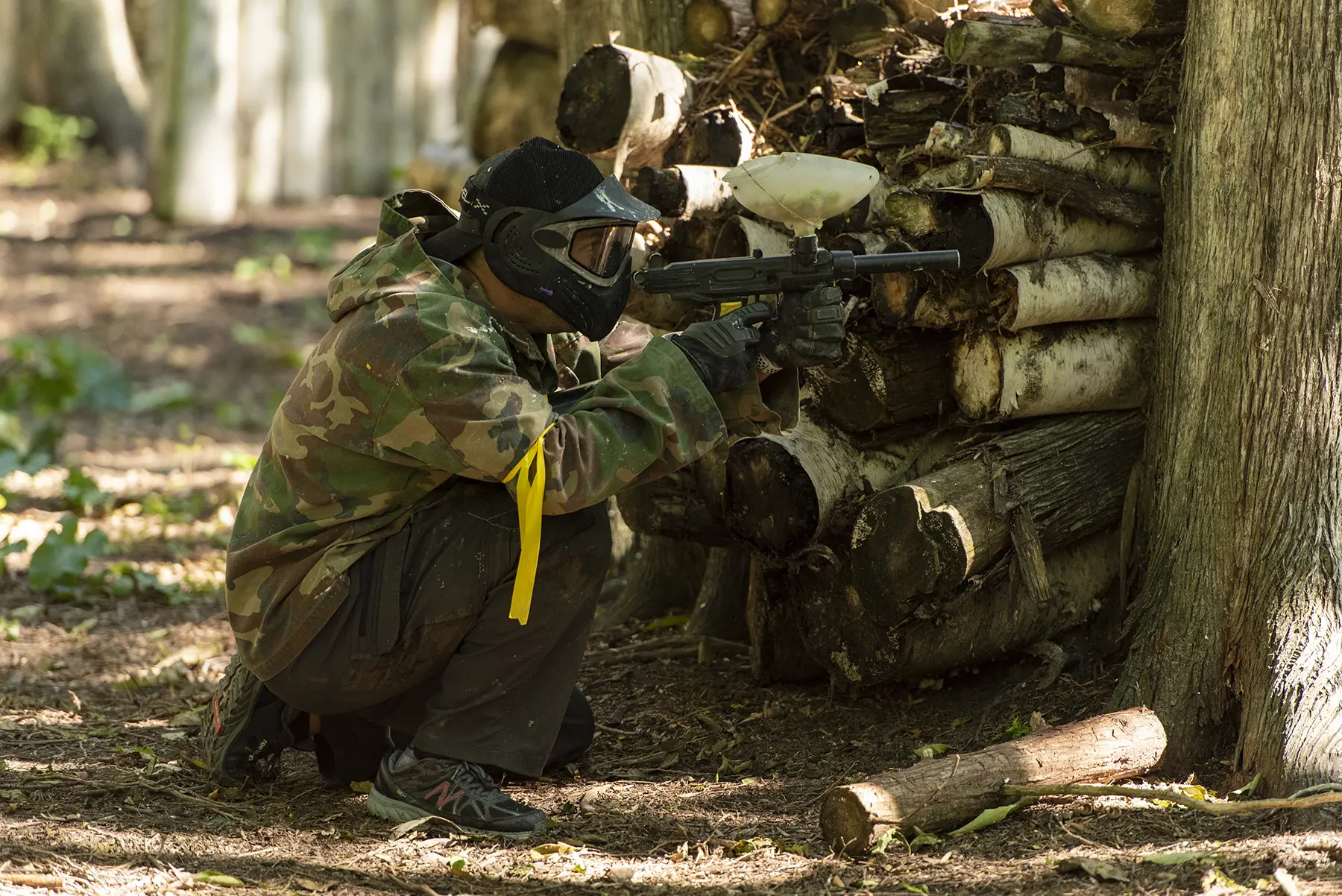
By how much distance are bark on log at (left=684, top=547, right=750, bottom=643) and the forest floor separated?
22 centimetres

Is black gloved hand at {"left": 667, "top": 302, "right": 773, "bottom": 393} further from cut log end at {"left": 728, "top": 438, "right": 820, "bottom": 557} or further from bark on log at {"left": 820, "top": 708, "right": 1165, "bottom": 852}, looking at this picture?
bark on log at {"left": 820, "top": 708, "right": 1165, "bottom": 852}

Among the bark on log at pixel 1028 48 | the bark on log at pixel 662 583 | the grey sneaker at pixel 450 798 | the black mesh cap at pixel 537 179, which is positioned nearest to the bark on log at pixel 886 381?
the bark on log at pixel 1028 48

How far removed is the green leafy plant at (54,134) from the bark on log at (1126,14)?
17216 mm

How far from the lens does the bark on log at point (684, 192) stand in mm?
4105

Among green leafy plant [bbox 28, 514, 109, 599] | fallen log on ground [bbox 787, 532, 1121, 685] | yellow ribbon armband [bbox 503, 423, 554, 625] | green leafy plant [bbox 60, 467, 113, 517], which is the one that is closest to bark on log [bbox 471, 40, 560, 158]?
green leafy plant [bbox 60, 467, 113, 517]

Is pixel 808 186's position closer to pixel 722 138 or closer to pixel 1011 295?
pixel 1011 295

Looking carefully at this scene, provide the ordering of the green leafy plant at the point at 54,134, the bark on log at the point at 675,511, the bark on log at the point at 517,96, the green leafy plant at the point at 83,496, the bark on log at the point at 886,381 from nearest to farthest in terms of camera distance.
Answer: the bark on log at the point at 886,381 → the bark on log at the point at 675,511 → the green leafy plant at the point at 83,496 → the bark on log at the point at 517,96 → the green leafy plant at the point at 54,134

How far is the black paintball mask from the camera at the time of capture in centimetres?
333

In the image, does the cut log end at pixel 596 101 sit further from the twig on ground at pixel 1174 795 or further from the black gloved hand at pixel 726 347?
the twig on ground at pixel 1174 795

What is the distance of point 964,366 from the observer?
153 inches

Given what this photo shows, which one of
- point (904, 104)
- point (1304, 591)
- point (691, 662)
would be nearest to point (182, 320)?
point (691, 662)

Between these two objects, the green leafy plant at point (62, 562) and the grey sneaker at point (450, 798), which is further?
the green leafy plant at point (62, 562)

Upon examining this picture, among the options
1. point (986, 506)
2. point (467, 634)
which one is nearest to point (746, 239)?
point (986, 506)

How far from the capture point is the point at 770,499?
12.5 feet
